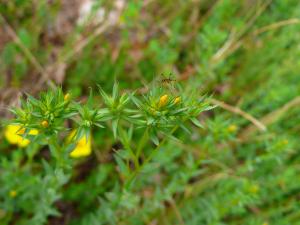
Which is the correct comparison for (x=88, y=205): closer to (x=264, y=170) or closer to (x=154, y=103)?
(x=264, y=170)

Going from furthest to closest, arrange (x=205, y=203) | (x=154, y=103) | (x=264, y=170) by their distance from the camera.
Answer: (x=264, y=170) → (x=205, y=203) → (x=154, y=103)

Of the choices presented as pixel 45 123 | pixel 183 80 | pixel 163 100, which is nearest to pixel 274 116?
pixel 183 80

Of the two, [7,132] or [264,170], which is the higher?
[7,132]

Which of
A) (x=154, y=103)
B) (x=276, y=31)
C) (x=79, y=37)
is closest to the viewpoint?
(x=154, y=103)

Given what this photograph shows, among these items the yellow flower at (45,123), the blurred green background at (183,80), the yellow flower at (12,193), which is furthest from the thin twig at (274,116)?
the yellow flower at (45,123)

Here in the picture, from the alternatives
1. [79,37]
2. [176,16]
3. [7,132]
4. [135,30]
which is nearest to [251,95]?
[176,16]

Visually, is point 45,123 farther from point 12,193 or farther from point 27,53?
point 27,53

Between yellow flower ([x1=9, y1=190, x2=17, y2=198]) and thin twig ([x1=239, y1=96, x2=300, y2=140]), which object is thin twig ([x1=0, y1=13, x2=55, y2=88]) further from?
thin twig ([x1=239, y1=96, x2=300, y2=140])

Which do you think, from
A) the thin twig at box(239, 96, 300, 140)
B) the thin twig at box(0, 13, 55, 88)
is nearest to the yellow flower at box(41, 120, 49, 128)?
the thin twig at box(0, 13, 55, 88)

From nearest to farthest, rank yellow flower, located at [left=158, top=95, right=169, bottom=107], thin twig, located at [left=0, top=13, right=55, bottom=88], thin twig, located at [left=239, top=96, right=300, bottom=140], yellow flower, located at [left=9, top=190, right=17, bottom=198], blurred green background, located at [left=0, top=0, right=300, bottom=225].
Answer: yellow flower, located at [left=158, top=95, right=169, bottom=107]
yellow flower, located at [left=9, top=190, right=17, bottom=198]
blurred green background, located at [left=0, top=0, right=300, bottom=225]
thin twig, located at [left=239, top=96, right=300, bottom=140]
thin twig, located at [left=0, top=13, right=55, bottom=88]
